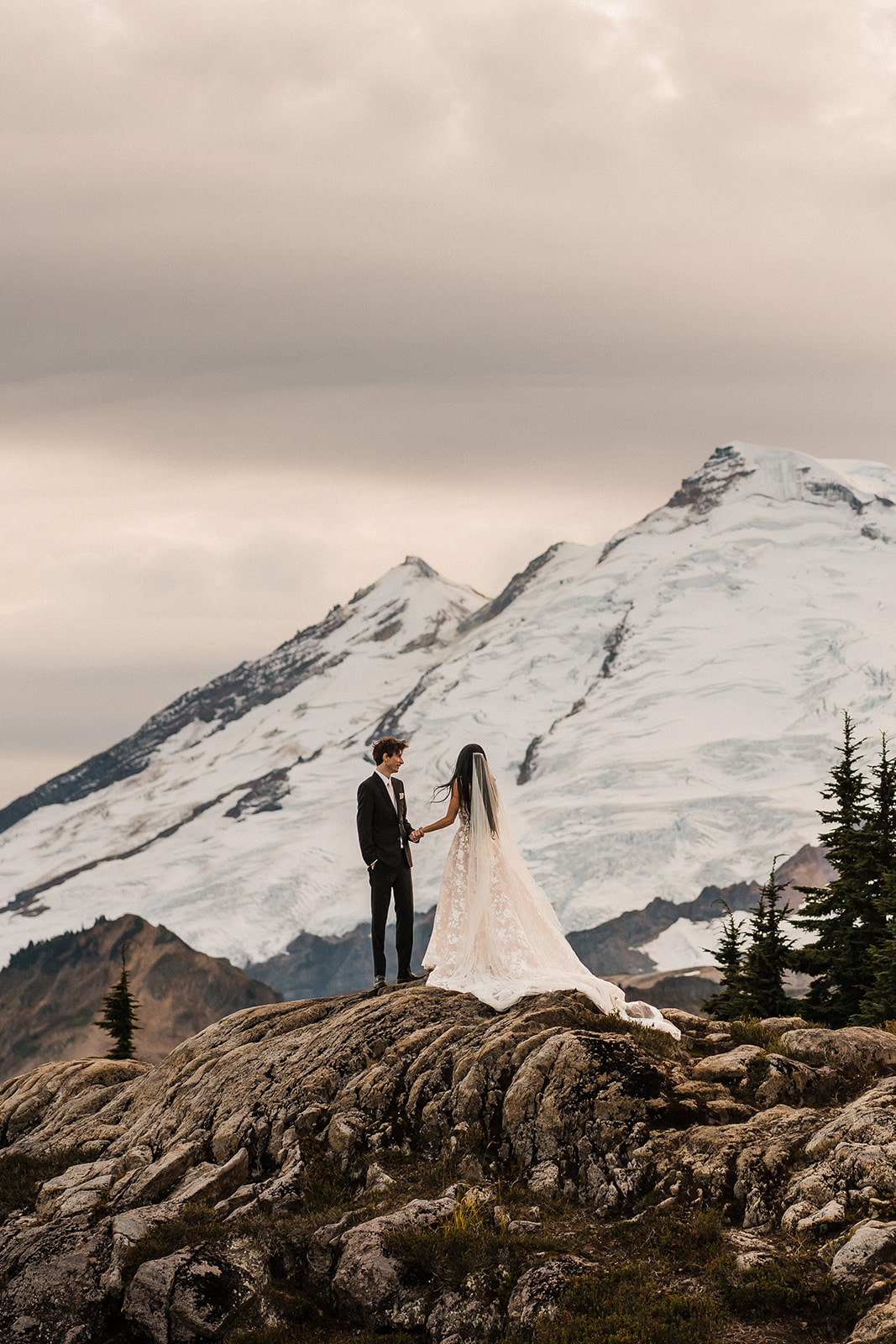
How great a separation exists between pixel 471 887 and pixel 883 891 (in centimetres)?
2613

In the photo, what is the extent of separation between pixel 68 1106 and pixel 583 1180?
575 inches

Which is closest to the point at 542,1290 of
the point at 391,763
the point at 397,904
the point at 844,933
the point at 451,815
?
the point at 451,815

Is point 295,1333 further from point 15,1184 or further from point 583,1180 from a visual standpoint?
point 15,1184

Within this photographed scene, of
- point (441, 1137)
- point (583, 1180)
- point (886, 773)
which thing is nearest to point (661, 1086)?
point (583, 1180)

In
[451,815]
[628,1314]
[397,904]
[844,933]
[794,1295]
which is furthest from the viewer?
[844,933]

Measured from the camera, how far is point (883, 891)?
47.7m

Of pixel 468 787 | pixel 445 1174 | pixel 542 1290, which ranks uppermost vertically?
pixel 468 787

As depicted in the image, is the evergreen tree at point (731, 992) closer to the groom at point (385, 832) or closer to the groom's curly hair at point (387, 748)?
the groom at point (385, 832)

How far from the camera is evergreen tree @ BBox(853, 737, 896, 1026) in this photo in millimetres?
40156

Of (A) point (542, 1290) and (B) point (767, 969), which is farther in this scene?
(B) point (767, 969)

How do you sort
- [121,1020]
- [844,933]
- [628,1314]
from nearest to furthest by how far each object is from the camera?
[628,1314], [844,933], [121,1020]

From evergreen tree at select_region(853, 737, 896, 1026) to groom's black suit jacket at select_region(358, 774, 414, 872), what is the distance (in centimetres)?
1864

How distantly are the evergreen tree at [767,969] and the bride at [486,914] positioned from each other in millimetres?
28084

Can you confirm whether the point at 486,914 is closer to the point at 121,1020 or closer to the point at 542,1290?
the point at 542,1290
